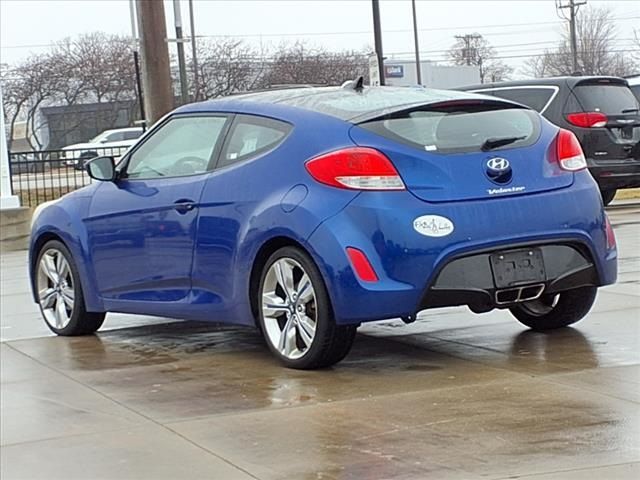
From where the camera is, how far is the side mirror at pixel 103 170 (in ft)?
25.2

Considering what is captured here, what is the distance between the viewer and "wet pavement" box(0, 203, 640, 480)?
4.70 meters

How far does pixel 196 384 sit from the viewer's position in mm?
6324

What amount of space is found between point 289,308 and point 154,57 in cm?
704

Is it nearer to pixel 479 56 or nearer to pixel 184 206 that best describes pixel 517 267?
pixel 184 206

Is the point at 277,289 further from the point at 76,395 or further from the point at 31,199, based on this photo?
the point at 31,199

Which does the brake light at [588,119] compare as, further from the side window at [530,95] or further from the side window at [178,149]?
the side window at [178,149]

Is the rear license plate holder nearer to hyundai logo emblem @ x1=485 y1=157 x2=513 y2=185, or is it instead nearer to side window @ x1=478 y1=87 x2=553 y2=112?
hyundai logo emblem @ x1=485 y1=157 x2=513 y2=185

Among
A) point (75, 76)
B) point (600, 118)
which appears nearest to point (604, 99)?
point (600, 118)

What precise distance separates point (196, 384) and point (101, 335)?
2062 millimetres

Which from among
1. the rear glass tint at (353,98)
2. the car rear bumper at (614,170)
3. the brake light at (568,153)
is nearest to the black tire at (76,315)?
the rear glass tint at (353,98)

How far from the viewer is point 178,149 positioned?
749 centimetres

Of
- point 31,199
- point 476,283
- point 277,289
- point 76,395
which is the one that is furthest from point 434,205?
point 31,199

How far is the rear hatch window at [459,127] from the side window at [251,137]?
584 mm

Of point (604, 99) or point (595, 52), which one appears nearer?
point (604, 99)
